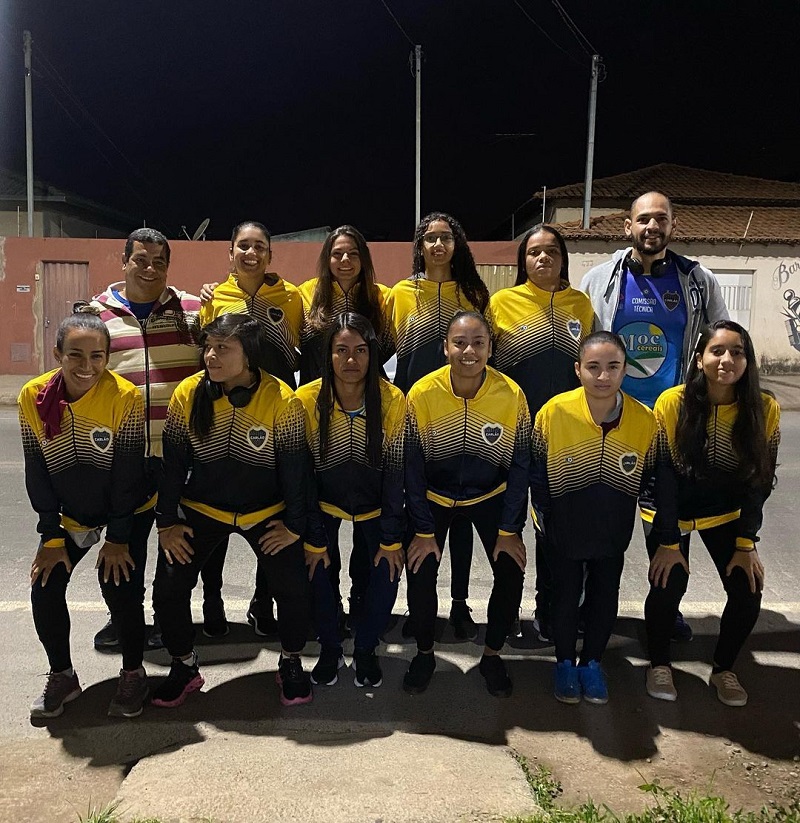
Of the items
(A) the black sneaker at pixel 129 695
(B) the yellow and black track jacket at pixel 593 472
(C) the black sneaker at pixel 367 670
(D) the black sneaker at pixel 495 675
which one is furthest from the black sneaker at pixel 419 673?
(A) the black sneaker at pixel 129 695

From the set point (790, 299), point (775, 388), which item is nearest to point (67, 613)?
point (775, 388)

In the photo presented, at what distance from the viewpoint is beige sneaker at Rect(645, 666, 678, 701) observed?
124 inches

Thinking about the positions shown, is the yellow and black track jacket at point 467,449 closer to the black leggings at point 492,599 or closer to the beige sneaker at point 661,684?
the black leggings at point 492,599

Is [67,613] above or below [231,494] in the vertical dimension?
below

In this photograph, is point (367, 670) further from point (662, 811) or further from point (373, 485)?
point (662, 811)

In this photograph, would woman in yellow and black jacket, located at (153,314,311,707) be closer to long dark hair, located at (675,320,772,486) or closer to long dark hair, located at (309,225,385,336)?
long dark hair, located at (309,225,385,336)

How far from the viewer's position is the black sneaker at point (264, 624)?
12.3 feet

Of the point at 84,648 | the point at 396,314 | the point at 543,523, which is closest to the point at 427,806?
the point at 543,523

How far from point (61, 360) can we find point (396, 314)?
1.71 meters

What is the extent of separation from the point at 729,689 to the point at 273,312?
2928 mm

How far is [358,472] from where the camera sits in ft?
10.6

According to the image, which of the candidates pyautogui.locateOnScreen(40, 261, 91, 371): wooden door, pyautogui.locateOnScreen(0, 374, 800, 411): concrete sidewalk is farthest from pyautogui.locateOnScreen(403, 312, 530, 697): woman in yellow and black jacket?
pyautogui.locateOnScreen(40, 261, 91, 371): wooden door

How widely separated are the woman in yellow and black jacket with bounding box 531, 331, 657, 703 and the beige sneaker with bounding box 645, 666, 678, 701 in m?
0.22

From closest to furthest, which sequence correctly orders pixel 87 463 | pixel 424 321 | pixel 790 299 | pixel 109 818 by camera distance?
pixel 109 818
pixel 87 463
pixel 424 321
pixel 790 299
